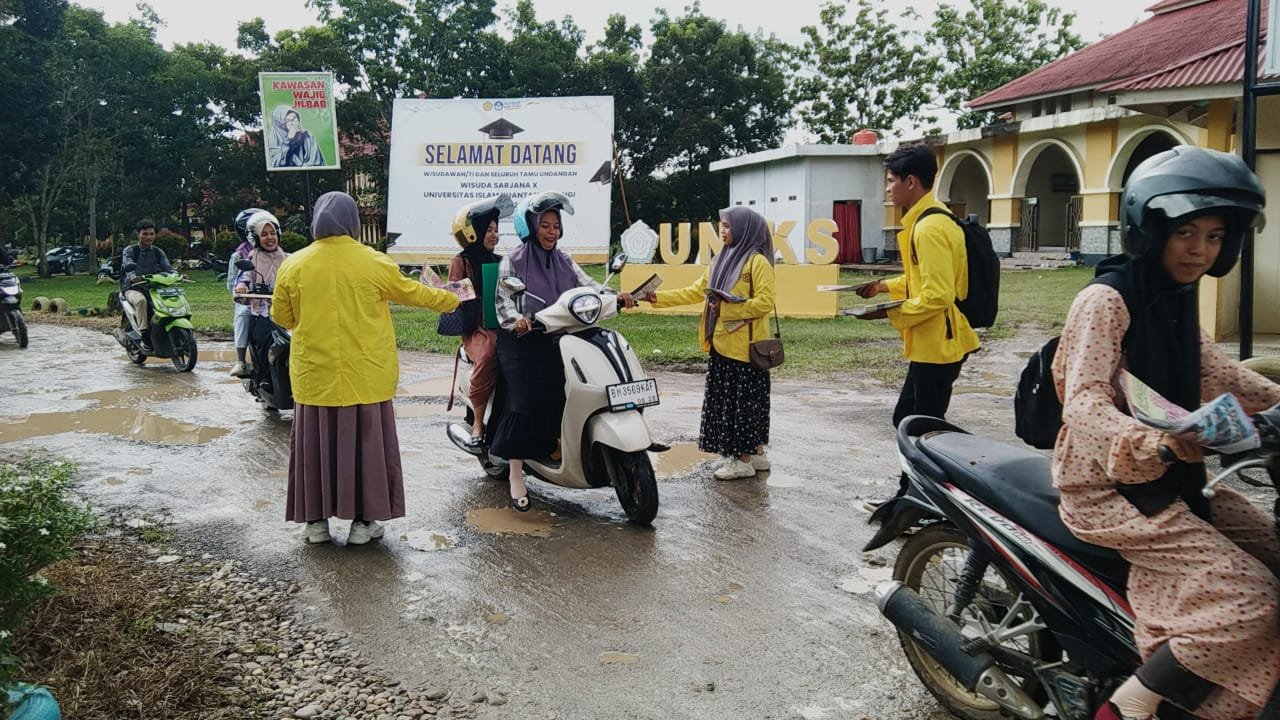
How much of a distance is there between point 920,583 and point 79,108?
139 ft

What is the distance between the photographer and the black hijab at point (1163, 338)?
104 inches

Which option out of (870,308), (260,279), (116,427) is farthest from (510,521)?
(260,279)

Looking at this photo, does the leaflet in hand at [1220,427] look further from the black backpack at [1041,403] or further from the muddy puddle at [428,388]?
the muddy puddle at [428,388]

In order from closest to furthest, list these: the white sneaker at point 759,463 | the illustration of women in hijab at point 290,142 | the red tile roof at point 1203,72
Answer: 1. the white sneaker at point 759,463
2. the red tile roof at point 1203,72
3. the illustration of women in hijab at point 290,142

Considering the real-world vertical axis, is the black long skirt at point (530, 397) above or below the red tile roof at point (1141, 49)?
below

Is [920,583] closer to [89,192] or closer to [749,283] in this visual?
[749,283]

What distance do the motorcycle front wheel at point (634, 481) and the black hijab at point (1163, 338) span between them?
2881 millimetres

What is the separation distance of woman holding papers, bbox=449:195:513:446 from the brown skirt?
1.04m

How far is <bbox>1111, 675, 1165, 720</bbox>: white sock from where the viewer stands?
2.49 m

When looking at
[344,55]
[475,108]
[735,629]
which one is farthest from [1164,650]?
[344,55]

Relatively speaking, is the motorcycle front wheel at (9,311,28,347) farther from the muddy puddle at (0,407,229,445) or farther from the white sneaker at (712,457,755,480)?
the white sneaker at (712,457,755,480)

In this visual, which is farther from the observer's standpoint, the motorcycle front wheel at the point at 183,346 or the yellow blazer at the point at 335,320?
the motorcycle front wheel at the point at 183,346

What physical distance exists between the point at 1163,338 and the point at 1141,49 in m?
26.9

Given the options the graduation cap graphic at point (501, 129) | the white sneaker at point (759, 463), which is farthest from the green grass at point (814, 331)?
the white sneaker at point (759, 463)
